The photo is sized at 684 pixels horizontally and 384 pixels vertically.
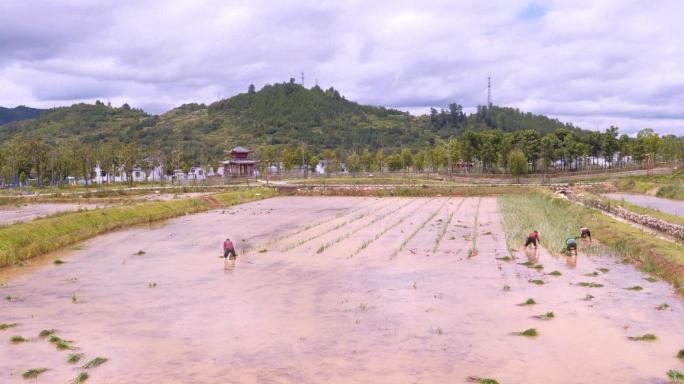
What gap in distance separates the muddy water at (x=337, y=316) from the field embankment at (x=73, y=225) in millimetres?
2072

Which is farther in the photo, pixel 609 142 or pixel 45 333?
pixel 609 142

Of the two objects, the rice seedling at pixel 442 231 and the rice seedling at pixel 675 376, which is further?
the rice seedling at pixel 442 231

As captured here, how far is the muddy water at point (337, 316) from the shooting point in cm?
1482

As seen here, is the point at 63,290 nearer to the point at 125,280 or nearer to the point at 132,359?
the point at 125,280

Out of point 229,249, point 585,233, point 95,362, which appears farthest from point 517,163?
point 95,362

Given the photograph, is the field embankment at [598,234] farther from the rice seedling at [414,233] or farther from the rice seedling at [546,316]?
the rice seedling at [546,316]

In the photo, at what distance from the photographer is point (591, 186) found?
3337 inches

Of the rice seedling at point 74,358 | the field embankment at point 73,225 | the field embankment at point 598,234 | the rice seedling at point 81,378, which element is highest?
the field embankment at point 73,225

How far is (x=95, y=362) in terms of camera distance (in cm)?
1505

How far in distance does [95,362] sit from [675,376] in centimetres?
1357

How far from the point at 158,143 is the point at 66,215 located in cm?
15694

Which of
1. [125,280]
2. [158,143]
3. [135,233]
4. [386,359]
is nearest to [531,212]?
[135,233]

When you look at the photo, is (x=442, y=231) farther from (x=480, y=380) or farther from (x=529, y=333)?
(x=480, y=380)

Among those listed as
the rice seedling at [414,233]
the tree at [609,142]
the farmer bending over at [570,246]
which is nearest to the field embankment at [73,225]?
the rice seedling at [414,233]
